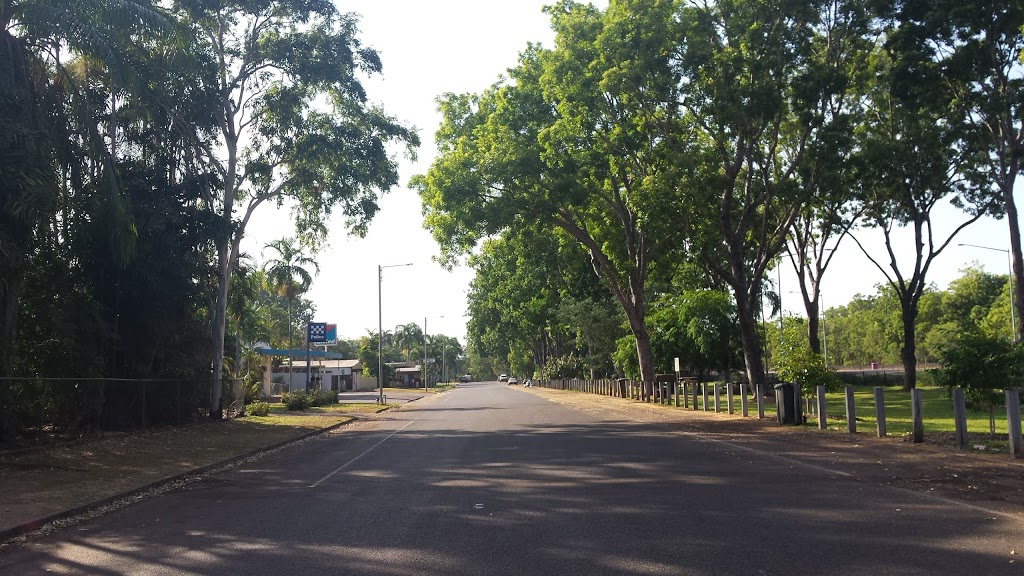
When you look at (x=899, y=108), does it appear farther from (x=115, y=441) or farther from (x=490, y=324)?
(x=490, y=324)

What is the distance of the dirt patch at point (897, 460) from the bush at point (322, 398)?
23.6m

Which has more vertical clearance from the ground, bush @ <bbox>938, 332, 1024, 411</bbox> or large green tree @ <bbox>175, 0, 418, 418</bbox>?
large green tree @ <bbox>175, 0, 418, 418</bbox>

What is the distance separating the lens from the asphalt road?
7.07m

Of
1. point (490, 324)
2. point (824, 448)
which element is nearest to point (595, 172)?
point (824, 448)

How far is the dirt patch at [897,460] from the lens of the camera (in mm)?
10305

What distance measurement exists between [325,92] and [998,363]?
22975mm

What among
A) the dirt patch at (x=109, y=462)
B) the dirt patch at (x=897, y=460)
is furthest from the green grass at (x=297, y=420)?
the dirt patch at (x=897, y=460)

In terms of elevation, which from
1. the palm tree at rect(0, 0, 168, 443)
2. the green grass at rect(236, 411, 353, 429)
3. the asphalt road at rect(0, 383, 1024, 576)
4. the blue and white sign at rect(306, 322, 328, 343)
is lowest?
the green grass at rect(236, 411, 353, 429)

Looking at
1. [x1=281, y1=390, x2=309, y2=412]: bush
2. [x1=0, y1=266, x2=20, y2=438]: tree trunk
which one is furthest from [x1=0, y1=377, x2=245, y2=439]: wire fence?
[x1=281, y1=390, x2=309, y2=412]: bush

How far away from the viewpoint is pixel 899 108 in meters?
29.4

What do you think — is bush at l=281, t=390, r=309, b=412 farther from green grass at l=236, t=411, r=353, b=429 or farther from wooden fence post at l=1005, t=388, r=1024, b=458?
wooden fence post at l=1005, t=388, r=1024, b=458

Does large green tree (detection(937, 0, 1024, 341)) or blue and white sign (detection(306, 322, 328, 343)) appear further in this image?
blue and white sign (detection(306, 322, 328, 343))

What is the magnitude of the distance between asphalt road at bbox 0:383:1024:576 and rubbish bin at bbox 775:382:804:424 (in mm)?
7729

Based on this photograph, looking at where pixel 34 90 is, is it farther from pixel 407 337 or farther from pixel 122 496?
pixel 407 337
